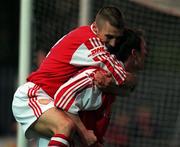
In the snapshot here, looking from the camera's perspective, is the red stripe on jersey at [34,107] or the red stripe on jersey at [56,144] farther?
the red stripe on jersey at [34,107]

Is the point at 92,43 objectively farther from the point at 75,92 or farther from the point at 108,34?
the point at 75,92

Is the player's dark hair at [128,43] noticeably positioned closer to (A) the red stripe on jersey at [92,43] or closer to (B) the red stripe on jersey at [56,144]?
(A) the red stripe on jersey at [92,43]

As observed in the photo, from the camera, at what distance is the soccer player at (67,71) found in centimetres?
514

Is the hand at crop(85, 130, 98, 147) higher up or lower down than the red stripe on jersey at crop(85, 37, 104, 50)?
lower down

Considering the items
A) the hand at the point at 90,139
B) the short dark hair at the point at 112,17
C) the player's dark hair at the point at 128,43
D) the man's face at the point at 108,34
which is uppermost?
the short dark hair at the point at 112,17

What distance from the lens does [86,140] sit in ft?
17.3

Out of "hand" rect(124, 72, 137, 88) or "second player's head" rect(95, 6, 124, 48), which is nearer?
"second player's head" rect(95, 6, 124, 48)

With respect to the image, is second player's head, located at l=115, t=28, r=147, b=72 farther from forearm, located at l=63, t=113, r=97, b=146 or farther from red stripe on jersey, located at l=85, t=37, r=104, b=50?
forearm, located at l=63, t=113, r=97, b=146

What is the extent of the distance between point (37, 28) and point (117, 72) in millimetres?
1858

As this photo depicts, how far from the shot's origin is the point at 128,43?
5.43 metres

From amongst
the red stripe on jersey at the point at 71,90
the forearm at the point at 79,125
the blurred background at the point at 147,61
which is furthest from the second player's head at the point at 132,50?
the blurred background at the point at 147,61

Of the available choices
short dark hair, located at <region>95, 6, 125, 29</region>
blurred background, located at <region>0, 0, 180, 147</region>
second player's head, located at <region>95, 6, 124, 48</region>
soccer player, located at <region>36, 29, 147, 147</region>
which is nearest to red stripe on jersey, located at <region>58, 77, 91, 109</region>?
soccer player, located at <region>36, 29, 147, 147</region>

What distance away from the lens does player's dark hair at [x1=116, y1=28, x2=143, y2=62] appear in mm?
5406

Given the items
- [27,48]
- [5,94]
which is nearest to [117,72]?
[27,48]
